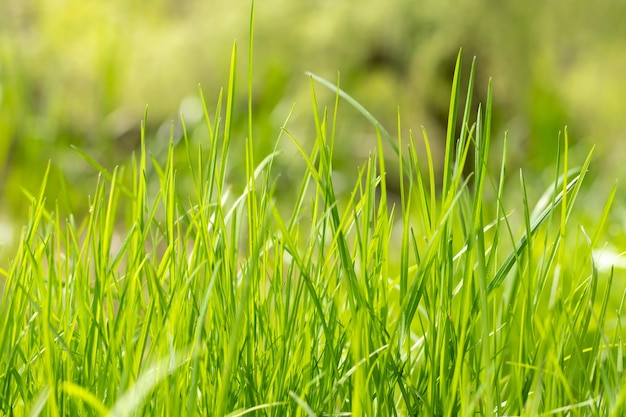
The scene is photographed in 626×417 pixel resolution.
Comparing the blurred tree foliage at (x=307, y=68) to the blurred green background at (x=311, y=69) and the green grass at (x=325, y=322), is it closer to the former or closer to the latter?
the blurred green background at (x=311, y=69)

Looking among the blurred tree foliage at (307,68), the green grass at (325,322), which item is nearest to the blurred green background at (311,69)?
the blurred tree foliage at (307,68)

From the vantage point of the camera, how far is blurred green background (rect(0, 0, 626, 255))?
3275 millimetres

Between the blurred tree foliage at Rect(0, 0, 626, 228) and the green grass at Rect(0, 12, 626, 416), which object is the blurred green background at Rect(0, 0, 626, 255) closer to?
the blurred tree foliage at Rect(0, 0, 626, 228)

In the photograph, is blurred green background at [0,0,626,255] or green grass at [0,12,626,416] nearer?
green grass at [0,12,626,416]

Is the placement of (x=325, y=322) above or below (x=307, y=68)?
above

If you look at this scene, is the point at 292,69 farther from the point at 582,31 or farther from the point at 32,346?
the point at 32,346

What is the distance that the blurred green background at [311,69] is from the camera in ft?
10.7

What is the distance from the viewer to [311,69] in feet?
12.9

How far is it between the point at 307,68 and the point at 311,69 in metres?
0.03

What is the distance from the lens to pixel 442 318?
0.64 meters

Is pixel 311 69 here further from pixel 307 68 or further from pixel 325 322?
pixel 325 322

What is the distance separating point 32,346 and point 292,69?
11.1 ft

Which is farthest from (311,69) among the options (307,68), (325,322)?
Result: (325,322)

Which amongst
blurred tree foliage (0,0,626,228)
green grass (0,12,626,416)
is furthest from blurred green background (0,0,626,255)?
green grass (0,12,626,416)
